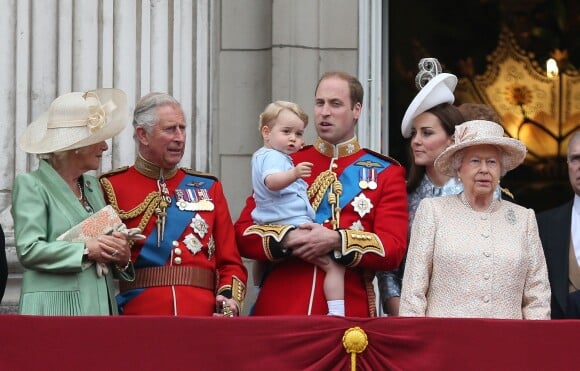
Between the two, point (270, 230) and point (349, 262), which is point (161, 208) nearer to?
point (270, 230)

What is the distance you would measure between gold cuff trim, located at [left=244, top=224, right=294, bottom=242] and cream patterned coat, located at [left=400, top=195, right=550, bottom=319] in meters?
0.59

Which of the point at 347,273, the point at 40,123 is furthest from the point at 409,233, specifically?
the point at 40,123

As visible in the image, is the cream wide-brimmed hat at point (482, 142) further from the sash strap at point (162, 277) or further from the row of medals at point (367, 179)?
the sash strap at point (162, 277)

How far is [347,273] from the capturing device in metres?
8.30

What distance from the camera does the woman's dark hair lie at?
28.2 feet

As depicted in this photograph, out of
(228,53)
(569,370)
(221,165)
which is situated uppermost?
(228,53)

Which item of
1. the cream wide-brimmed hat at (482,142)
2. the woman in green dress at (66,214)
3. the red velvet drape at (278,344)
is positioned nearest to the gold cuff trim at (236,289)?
the woman in green dress at (66,214)

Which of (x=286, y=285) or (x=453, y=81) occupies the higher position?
(x=453, y=81)

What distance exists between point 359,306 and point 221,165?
2.20m

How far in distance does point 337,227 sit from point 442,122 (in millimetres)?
739

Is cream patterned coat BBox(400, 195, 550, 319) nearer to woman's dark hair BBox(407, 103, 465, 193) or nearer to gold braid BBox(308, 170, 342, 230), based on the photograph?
gold braid BBox(308, 170, 342, 230)

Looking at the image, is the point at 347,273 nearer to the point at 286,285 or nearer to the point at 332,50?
the point at 286,285

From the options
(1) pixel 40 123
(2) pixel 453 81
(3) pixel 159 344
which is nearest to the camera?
(3) pixel 159 344

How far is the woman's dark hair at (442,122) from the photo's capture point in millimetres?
8602
